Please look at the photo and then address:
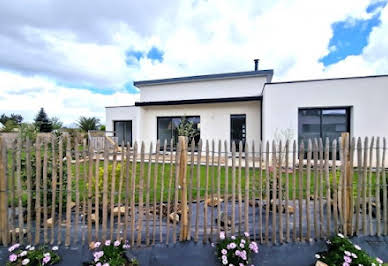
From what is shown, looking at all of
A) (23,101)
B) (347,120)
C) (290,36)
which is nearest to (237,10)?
(290,36)

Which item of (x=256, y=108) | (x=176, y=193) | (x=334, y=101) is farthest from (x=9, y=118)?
(x=334, y=101)

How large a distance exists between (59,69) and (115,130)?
5862mm

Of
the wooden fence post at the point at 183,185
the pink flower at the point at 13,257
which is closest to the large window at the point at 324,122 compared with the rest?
the wooden fence post at the point at 183,185

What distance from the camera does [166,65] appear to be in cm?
1491

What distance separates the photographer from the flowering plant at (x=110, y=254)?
2188mm

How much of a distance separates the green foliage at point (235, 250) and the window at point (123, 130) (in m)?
12.2

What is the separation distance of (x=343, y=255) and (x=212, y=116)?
849cm

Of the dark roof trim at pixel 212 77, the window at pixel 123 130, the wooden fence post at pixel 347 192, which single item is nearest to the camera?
the wooden fence post at pixel 347 192

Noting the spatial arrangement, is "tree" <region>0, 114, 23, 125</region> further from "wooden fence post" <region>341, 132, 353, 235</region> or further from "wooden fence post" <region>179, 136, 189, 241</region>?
"wooden fence post" <region>341, 132, 353, 235</region>

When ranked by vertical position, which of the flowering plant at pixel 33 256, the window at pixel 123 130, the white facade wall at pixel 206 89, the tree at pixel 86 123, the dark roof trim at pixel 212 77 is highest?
the dark roof trim at pixel 212 77

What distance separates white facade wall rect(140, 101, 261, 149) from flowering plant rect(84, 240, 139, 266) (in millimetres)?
8090

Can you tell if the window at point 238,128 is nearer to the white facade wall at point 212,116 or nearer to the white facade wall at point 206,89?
Result: the white facade wall at point 212,116

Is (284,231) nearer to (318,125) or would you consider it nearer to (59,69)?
(318,125)

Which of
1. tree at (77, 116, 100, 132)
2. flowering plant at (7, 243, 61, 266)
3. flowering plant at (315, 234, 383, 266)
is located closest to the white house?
flowering plant at (315, 234, 383, 266)
